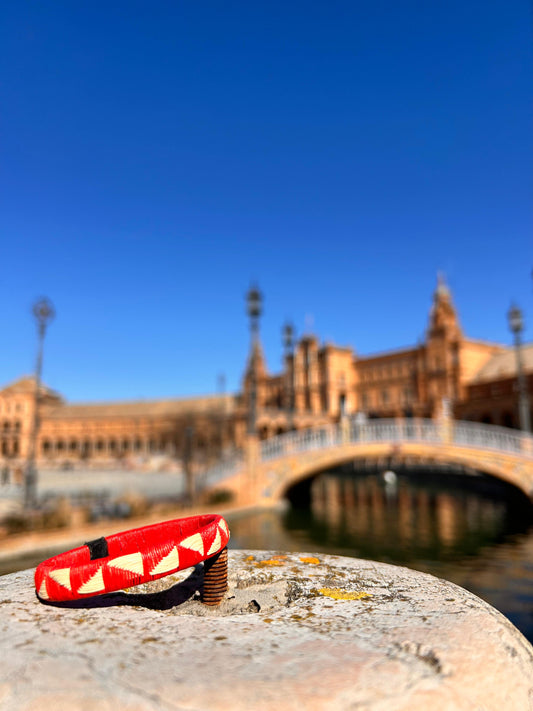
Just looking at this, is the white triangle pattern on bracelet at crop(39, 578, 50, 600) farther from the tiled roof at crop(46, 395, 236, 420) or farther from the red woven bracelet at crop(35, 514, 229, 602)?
the tiled roof at crop(46, 395, 236, 420)

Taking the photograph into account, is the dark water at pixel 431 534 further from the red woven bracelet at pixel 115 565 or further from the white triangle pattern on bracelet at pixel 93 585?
the white triangle pattern on bracelet at pixel 93 585

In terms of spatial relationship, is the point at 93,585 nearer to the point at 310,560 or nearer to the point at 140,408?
the point at 310,560

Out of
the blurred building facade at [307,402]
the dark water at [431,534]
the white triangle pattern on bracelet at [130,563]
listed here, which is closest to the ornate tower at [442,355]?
the blurred building facade at [307,402]

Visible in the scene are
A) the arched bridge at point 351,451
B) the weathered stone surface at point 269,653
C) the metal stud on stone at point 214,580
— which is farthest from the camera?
the arched bridge at point 351,451

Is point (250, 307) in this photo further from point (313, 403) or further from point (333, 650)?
point (313, 403)

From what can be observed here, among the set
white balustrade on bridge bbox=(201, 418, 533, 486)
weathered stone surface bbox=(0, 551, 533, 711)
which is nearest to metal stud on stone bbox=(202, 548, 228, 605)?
weathered stone surface bbox=(0, 551, 533, 711)

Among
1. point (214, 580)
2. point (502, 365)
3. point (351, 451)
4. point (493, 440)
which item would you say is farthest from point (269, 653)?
point (502, 365)
